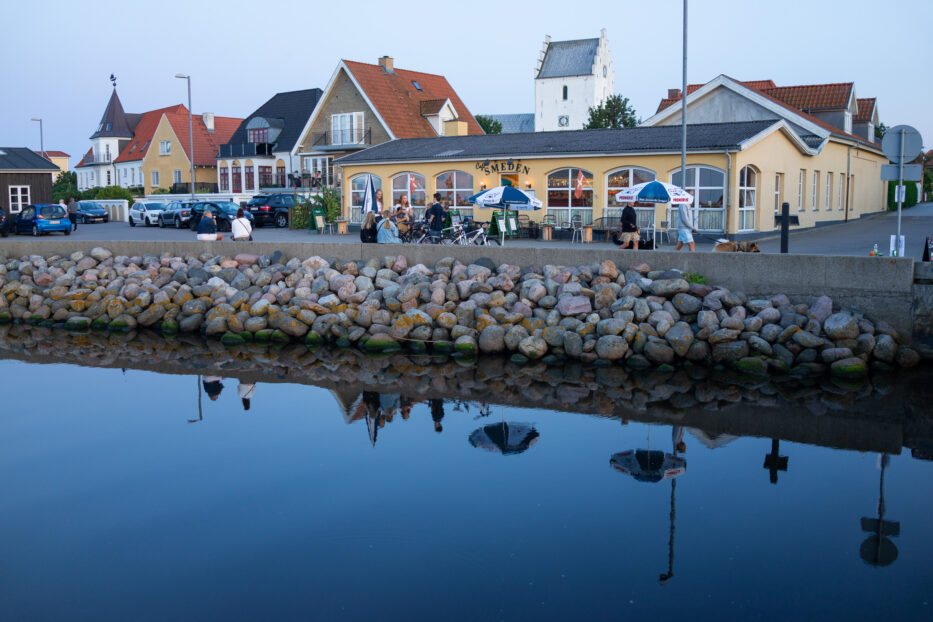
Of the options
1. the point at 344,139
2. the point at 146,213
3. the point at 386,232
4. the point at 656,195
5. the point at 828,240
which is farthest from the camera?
the point at 344,139

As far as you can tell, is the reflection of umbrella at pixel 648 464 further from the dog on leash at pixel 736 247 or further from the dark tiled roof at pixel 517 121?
the dark tiled roof at pixel 517 121

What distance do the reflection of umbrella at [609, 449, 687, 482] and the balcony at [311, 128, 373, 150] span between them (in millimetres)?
37636

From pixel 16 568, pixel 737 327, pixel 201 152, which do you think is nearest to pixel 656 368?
pixel 737 327

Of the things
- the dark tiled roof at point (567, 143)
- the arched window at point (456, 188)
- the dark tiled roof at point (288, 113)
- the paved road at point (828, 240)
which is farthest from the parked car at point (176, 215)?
the dark tiled roof at point (288, 113)

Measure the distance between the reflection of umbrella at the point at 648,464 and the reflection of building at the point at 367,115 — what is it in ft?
115

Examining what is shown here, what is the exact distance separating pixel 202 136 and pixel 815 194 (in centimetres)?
4635

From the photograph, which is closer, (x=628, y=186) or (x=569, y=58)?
(x=628, y=186)

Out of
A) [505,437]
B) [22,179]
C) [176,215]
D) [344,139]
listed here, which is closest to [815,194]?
[344,139]

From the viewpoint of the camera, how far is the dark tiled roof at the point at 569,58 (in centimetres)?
8025

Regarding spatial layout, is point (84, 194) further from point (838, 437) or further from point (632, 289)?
point (838, 437)

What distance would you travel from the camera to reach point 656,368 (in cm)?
1562

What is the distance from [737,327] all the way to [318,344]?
8.41m

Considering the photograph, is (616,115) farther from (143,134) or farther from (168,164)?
(143,134)

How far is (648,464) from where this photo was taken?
36.2 ft
